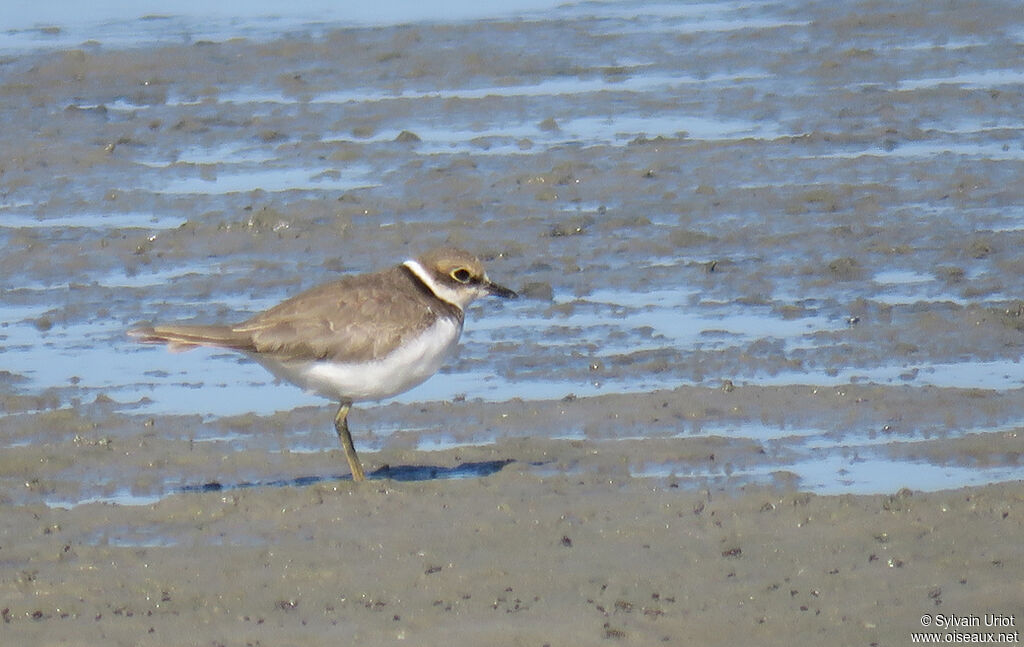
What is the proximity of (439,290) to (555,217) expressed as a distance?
3.64 m

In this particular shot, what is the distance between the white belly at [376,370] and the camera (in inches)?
289

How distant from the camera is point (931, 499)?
679 centimetres

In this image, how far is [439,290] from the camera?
777cm

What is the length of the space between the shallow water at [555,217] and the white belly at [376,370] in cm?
40

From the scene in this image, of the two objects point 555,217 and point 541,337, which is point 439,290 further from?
point 555,217

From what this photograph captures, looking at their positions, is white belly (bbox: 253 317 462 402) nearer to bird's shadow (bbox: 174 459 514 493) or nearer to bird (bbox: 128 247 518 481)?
bird (bbox: 128 247 518 481)

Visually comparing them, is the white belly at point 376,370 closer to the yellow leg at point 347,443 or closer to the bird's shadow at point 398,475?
the yellow leg at point 347,443

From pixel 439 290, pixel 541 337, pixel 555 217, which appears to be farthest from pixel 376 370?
pixel 555 217

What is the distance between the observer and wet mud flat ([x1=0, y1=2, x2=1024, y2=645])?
20.3ft

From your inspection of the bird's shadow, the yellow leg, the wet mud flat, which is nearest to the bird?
the yellow leg

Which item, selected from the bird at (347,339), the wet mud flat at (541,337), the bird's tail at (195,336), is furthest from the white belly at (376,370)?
the wet mud flat at (541,337)

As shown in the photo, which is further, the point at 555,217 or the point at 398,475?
the point at 555,217

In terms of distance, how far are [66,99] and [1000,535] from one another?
10.2m

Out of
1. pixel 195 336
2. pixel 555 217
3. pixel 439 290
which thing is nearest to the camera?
pixel 195 336
